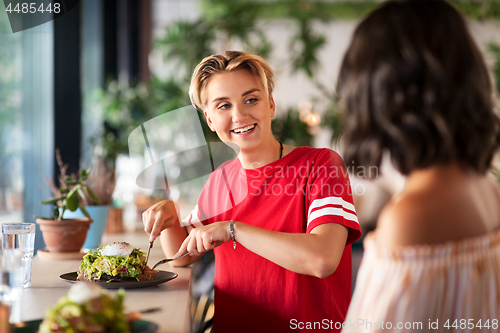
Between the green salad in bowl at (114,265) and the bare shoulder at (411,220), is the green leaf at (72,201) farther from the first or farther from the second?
the bare shoulder at (411,220)

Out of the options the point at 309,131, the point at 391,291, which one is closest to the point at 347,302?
the point at 391,291

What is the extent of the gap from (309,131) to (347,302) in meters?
2.35

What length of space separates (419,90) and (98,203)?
139 cm

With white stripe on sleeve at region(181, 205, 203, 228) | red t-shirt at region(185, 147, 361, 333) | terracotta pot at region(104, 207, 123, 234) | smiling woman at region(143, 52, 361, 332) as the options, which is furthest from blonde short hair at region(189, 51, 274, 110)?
terracotta pot at region(104, 207, 123, 234)

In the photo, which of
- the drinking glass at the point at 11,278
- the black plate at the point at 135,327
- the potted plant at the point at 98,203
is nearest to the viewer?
the black plate at the point at 135,327

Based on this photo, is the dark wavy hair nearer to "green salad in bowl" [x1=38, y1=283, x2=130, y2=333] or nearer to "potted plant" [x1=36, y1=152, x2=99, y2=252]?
"green salad in bowl" [x1=38, y1=283, x2=130, y2=333]

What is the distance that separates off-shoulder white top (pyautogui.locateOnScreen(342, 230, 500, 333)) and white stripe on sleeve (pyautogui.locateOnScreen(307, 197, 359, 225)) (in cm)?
40

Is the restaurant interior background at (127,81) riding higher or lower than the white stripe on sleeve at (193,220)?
higher

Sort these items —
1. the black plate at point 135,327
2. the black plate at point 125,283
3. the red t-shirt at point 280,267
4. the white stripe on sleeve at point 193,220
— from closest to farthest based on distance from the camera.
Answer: the black plate at point 135,327 → the black plate at point 125,283 → the red t-shirt at point 280,267 → the white stripe on sleeve at point 193,220

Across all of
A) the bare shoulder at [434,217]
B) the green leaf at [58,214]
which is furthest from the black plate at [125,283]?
the bare shoulder at [434,217]

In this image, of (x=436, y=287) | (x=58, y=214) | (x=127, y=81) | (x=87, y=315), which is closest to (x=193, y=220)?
(x=58, y=214)

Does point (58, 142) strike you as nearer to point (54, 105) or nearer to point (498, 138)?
point (54, 105)

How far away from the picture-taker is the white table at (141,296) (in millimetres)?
891

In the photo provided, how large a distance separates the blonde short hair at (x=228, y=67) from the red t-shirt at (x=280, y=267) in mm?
260
